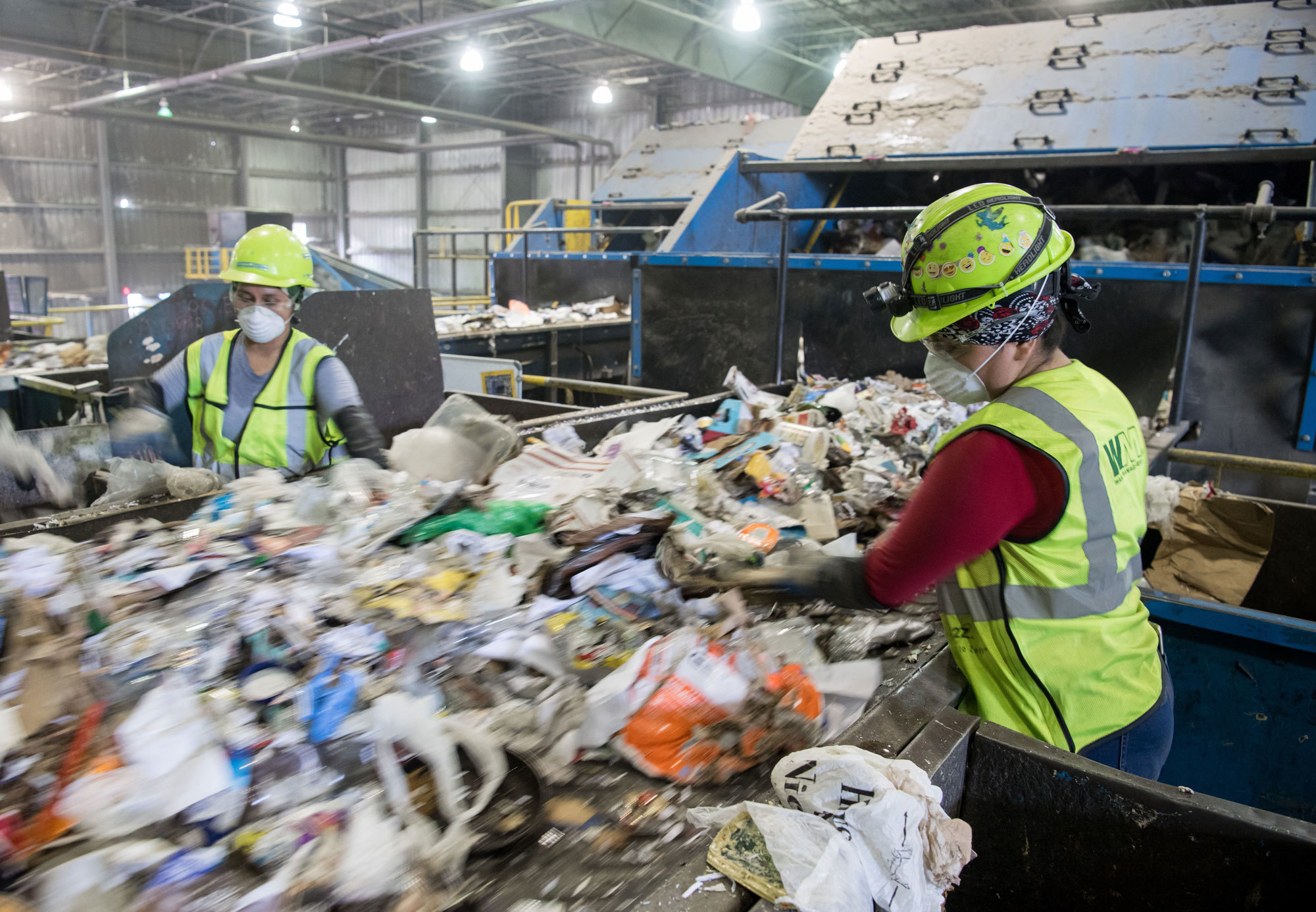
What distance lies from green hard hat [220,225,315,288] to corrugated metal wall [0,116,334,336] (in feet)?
50.4

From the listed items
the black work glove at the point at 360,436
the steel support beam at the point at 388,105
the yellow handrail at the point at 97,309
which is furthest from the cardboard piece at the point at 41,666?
the steel support beam at the point at 388,105

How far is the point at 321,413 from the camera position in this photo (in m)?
2.80

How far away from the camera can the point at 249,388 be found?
278 cm

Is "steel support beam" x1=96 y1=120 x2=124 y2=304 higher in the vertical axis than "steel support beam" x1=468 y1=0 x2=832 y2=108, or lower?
lower

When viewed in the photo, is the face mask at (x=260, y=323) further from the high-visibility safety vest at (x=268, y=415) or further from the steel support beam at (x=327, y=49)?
the steel support beam at (x=327, y=49)

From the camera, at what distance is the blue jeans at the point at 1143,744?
4.87ft

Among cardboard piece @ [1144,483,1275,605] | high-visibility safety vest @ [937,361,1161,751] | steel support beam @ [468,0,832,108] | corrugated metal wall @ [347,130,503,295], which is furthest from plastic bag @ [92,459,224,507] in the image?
corrugated metal wall @ [347,130,503,295]

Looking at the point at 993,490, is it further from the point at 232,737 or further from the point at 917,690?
the point at 232,737

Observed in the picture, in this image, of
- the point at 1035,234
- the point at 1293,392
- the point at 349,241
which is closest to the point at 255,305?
the point at 1035,234

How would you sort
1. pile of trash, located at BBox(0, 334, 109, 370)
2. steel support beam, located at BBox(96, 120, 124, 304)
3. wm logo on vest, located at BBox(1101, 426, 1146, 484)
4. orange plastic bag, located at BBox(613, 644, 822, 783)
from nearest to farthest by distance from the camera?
orange plastic bag, located at BBox(613, 644, 822, 783) → wm logo on vest, located at BBox(1101, 426, 1146, 484) → pile of trash, located at BBox(0, 334, 109, 370) → steel support beam, located at BBox(96, 120, 124, 304)

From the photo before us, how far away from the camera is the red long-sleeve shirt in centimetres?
129

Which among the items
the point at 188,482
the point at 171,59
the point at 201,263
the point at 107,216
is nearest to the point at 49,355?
the point at 188,482

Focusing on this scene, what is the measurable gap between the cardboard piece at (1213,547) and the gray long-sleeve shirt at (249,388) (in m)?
2.67

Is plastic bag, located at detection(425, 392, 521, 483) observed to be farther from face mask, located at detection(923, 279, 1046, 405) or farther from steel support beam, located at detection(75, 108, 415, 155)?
steel support beam, located at detection(75, 108, 415, 155)
